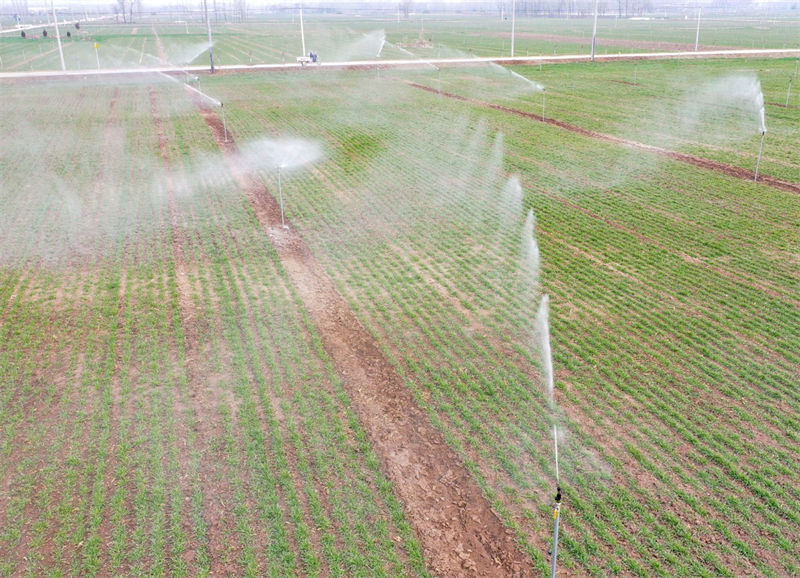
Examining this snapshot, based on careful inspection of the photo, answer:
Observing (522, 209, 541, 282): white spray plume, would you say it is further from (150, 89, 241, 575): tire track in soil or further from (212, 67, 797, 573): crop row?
(150, 89, 241, 575): tire track in soil

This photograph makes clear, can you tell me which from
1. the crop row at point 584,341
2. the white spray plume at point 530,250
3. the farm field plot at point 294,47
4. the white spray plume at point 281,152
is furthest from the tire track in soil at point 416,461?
the farm field plot at point 294,47

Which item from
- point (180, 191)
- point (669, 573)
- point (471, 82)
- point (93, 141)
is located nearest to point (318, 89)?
point (471, 82)

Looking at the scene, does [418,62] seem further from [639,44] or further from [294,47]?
[639,44]

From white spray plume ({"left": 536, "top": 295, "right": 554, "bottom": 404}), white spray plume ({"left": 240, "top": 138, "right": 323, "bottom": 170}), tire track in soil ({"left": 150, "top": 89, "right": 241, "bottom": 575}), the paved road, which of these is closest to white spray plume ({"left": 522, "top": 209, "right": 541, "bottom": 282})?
white spray plume ({"left": 536, "top": 295, "right": 554, "bottom": 404})

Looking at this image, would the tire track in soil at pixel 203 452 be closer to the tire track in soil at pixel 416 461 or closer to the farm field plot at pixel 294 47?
the tire track in soil at pixel 416 461

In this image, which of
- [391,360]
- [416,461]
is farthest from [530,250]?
[416,461]
